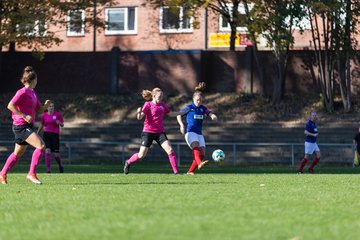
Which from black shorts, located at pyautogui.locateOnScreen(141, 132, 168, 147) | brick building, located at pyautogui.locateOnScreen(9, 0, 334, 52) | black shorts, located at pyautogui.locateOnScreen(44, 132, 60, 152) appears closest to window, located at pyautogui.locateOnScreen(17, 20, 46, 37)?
brick building, located at pyautogui.locateOnScreen(9, 0, 334, 52)

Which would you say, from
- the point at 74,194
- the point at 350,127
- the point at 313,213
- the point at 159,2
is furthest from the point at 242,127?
the point at 313,213

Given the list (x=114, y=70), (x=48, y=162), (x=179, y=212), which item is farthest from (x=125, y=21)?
(x=179, y=212)

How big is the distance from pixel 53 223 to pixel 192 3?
3323 centimetres

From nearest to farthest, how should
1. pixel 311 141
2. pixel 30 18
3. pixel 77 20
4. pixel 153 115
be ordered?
pixel 153 115, pixel 311 141, pixel 30 18, pixel 77 20

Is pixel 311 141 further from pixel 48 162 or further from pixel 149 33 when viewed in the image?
pixel 149 33

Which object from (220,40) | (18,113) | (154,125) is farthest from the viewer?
(220,40)

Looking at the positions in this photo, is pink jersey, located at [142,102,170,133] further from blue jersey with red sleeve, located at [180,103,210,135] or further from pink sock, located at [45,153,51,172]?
pink sock, located at [45,153,51,172]

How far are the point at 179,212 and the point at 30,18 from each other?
32.2m

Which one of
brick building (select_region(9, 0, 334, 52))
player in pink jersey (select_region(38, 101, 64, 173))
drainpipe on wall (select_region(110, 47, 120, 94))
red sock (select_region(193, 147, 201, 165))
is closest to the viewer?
red sock (select_region(193, 147, 201, 165))

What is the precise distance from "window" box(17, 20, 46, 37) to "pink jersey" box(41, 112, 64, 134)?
14343mm

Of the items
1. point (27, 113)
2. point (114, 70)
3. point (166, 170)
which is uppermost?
point (27, 113)

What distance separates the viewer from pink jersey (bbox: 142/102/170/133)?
24.5m

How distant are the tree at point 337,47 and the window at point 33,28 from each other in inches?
411

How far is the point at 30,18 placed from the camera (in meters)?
43.9
